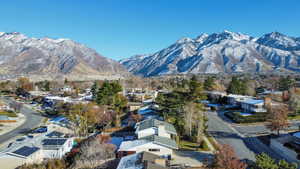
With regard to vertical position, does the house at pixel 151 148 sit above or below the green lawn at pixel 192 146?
above

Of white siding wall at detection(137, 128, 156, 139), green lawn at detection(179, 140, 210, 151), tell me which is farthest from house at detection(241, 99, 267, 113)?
white siding wall at detection(137, 128, 156, 139)

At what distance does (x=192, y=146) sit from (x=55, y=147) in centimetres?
1776

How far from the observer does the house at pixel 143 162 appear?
678 inches

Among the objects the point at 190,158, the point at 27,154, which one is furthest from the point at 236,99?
the point at 27,154

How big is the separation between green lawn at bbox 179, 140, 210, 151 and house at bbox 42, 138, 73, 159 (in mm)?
15394

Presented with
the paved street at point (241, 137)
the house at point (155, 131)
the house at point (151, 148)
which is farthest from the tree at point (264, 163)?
the house at point (155, 131)

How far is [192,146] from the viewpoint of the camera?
29062mm

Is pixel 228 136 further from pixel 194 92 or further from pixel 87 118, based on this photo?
pixel 87 118

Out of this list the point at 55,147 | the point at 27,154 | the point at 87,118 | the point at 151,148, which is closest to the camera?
the point at 27,154

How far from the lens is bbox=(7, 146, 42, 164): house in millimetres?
22737

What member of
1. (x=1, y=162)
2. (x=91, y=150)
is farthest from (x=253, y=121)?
(x=1, y=162)

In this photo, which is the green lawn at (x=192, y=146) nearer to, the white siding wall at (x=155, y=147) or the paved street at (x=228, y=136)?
the paved street at (x=228, y=136)

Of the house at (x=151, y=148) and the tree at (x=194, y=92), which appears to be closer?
the house at (x=151, y=148)

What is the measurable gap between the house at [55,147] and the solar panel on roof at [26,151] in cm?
148
